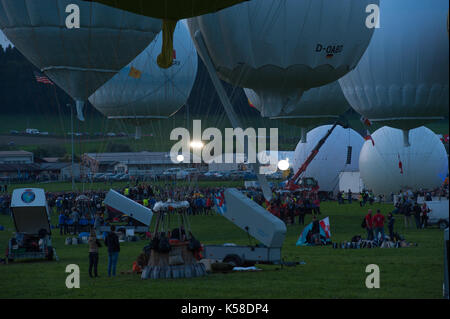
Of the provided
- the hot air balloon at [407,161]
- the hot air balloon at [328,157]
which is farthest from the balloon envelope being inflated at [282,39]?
the hot air balloon at [328,157]

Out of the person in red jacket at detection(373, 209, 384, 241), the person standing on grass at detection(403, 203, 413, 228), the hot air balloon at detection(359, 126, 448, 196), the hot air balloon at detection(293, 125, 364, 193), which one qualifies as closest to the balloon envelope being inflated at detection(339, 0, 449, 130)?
the person standing on grass at detection(403, 203, 413, 228)

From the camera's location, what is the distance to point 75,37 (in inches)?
985

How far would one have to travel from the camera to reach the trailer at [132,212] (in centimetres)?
3575

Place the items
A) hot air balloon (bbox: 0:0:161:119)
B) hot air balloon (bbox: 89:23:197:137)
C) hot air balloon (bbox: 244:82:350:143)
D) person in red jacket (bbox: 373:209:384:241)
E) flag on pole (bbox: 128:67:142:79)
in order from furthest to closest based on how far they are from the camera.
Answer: hot air balloon (bbox: 244:82:350:143)
hot air balloon (bbox: 89:23:197:137)
flag on pole (bbox: 128:67:142:79)
person in red jacket (bbox: 373:209:384:241)
hot air balloon (bbox: 0:0:161:119)

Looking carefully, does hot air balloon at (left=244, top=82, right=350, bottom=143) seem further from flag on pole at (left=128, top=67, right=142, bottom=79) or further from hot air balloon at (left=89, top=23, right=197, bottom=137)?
flag on pole at (left=128, top=67, right=142, bottom=79)

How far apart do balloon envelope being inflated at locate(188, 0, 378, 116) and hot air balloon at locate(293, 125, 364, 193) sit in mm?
41972

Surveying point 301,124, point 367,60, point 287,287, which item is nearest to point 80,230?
point 301,124

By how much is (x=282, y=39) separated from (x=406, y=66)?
36.6ft

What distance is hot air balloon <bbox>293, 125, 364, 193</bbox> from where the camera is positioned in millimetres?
68375

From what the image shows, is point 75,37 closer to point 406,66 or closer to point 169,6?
point 169,6

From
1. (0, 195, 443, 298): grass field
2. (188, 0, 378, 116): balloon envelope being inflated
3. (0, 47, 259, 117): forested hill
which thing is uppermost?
(0, 47, 259, 117): forested hill

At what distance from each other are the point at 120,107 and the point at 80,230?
6364 mm

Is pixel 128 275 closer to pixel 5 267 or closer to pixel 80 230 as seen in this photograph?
pixel 5 267

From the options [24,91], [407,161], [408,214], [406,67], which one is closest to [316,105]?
[406,67]
